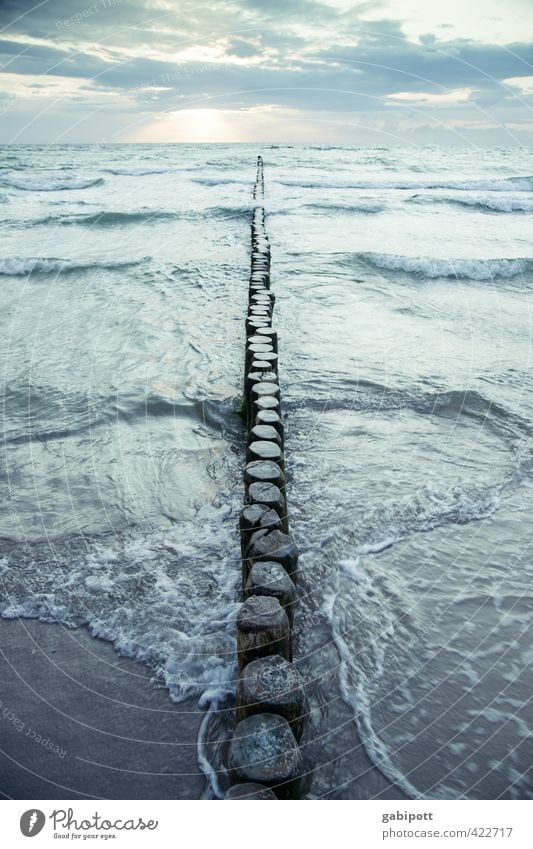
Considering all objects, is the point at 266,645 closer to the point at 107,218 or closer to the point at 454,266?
the point at 454,266

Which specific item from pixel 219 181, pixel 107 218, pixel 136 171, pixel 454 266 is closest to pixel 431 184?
pixel 219 181

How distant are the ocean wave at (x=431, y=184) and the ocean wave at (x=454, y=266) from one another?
1502cm

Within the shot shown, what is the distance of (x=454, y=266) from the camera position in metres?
12.4

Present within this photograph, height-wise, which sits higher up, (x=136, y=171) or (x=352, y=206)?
(x=136, y=171)

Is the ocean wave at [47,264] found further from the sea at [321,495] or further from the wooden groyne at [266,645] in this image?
the wooden groyne at [266,645]

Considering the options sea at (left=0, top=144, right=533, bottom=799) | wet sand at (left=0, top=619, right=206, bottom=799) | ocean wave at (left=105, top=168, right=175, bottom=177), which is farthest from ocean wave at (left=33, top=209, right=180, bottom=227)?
wet sand at (left=0, top=619, right=206, bottom=799)

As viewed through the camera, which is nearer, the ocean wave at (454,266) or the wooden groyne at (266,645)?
the wooden groyne at (266,645)

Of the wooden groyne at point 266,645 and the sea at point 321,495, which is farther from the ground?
the wooden groyne at point 266,645

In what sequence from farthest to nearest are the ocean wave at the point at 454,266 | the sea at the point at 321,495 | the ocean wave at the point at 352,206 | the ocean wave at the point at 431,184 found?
1. the ocean wave at the point at 431,184
2. the ocean wave at the point at 352,206
3. the ocean wave at the point at 454,266
4. the sea at the point at 321,495

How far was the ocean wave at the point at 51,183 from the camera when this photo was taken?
1015 inches

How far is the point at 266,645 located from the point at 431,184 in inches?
1142

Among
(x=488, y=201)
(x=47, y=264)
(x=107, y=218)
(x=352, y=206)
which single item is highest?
(x=488, y=201)

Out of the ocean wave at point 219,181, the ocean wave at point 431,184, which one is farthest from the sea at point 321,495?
the ocean wave at point 219,181

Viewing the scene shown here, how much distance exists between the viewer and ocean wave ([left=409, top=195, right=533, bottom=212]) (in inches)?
838
